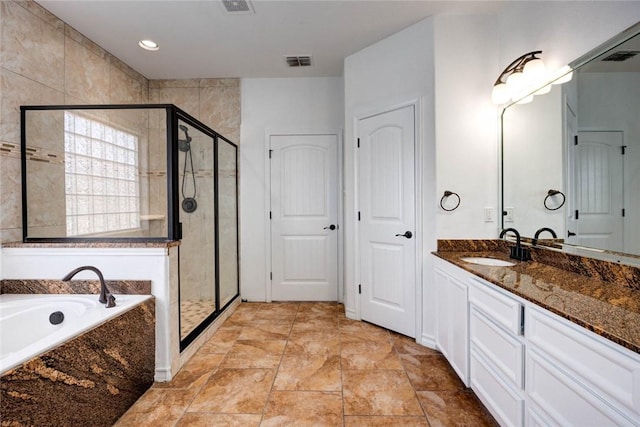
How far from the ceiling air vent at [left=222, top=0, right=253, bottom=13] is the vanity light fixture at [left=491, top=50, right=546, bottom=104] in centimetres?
190

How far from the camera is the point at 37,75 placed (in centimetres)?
216

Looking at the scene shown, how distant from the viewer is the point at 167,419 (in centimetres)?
162

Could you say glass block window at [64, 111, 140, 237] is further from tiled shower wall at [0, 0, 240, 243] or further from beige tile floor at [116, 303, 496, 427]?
beige tile floor at [116, 303, 496, 427]

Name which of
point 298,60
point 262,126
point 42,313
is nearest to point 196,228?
point 42,313

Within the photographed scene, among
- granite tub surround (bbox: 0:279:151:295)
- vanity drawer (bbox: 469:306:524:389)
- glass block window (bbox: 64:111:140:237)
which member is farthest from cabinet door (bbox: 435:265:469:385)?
glass block window (bbox: 64:111:140:237)

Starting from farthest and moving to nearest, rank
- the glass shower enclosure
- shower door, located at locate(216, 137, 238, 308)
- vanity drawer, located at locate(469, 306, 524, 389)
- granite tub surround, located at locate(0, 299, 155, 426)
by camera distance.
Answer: shower door, located at locate(216, 137, 238, 308)
the glass shower enclosure
vanity drawer, located at locate(469, 306, 524, 389)
granite tub surround, located at locate(0, 299, 155, 426)

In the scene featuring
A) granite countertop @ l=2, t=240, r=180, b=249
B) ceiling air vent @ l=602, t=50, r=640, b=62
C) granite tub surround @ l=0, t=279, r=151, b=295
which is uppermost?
ceiling air vent @ l=602, t=50, r=640, b=62

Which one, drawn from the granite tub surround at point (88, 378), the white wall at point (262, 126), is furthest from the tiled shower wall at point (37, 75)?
the white wall at point (262, 126)

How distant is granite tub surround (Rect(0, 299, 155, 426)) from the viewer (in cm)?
114

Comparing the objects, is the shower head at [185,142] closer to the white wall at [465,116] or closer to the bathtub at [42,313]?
the bathtub at [42,313]

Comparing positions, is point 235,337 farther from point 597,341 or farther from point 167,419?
point 597,341

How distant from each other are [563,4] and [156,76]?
3.71 m

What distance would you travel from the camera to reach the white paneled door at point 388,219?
2539mm

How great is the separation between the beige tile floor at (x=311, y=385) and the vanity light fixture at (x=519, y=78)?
6.43 feet
